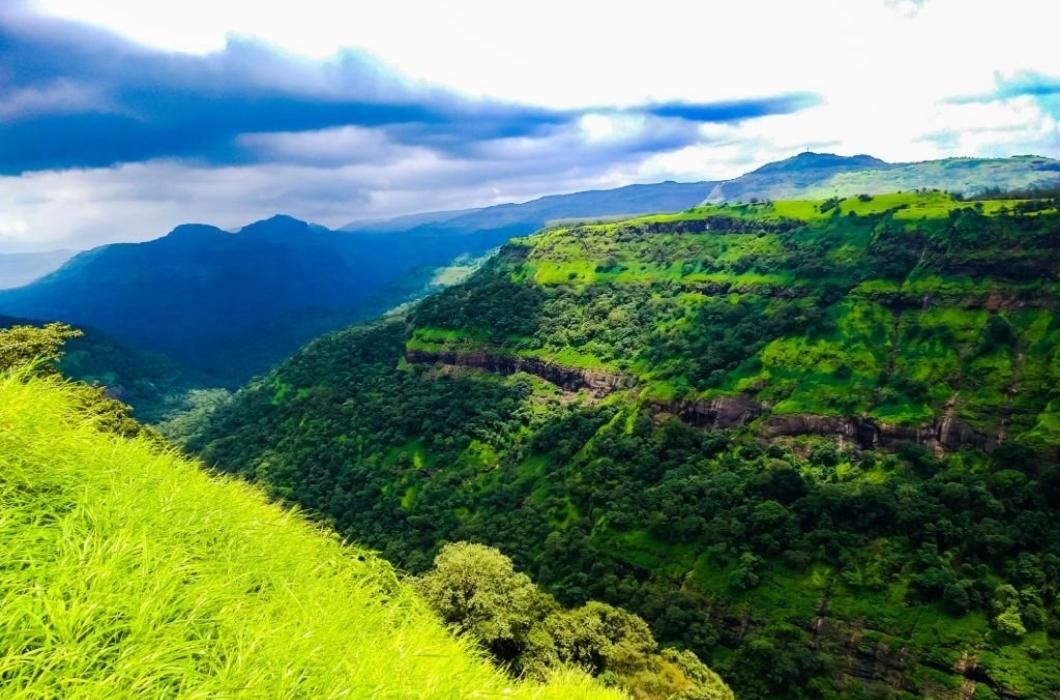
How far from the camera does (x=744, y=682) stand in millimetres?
46500

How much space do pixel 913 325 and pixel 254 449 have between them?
4330 inches

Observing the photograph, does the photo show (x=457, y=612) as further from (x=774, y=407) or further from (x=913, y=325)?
(x=913, y=325)

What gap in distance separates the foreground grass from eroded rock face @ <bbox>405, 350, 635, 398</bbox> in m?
92.3

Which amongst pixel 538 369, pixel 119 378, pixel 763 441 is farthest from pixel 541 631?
pixel 119 378

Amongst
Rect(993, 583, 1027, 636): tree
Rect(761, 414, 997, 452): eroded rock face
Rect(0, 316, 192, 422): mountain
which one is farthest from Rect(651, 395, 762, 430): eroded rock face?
Rect(0, 316, 192, 422): mountain

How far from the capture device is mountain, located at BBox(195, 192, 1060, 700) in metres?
48.4

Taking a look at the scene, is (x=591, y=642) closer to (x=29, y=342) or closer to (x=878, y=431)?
(x=29, y=342)

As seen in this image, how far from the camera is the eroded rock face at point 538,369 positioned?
101312mm

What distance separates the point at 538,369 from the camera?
111m

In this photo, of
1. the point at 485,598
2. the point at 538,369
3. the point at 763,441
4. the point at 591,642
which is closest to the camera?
the point at 485,598

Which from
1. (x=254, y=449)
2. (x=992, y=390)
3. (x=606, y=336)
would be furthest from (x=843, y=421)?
(x=254, y=449)

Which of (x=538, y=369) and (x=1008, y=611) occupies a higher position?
(x=538, y=369)

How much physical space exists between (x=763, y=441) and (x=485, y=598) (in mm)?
57395

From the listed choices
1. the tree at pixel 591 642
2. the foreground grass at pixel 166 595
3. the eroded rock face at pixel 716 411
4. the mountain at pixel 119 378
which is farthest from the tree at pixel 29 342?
the mountain at pixel 119 378
